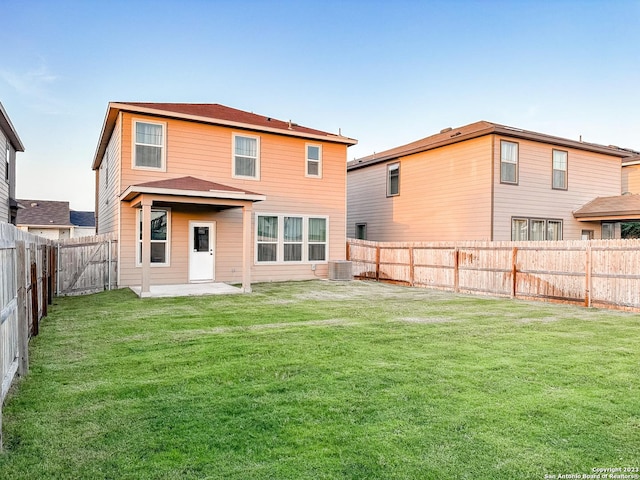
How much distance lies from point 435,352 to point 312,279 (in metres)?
9.78

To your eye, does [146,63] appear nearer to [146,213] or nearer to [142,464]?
[146,213]

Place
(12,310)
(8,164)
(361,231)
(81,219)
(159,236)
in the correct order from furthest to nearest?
(81,219) → (361,231) → (8,164) → (159,236) → (12,310)

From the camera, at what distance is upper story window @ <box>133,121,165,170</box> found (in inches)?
478

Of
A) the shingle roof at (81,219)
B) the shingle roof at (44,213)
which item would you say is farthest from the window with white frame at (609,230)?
the shingle roof at (81,219)

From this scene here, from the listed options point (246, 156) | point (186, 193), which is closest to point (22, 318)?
point (186, 193)

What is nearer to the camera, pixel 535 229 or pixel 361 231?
pixel 535 229

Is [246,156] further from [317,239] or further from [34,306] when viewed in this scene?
[34,306]

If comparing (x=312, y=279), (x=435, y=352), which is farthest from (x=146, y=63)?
(x=435, y=352)

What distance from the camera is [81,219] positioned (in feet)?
131

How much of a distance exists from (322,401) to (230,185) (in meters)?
10.9

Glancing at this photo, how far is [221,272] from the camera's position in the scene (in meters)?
13.4

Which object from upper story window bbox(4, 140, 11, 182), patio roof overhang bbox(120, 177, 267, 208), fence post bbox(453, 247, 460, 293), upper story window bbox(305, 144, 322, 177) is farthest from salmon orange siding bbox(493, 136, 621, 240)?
upper story window bbox(4, 140, 11, 182)

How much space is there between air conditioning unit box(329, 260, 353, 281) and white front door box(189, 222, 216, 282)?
4.17 metres

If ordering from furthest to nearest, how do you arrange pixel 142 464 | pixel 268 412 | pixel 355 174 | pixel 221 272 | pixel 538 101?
pixel 355 174 → pixel 538 101 → pixel 221 272 → pixel 268 412 → pixel 142 464
